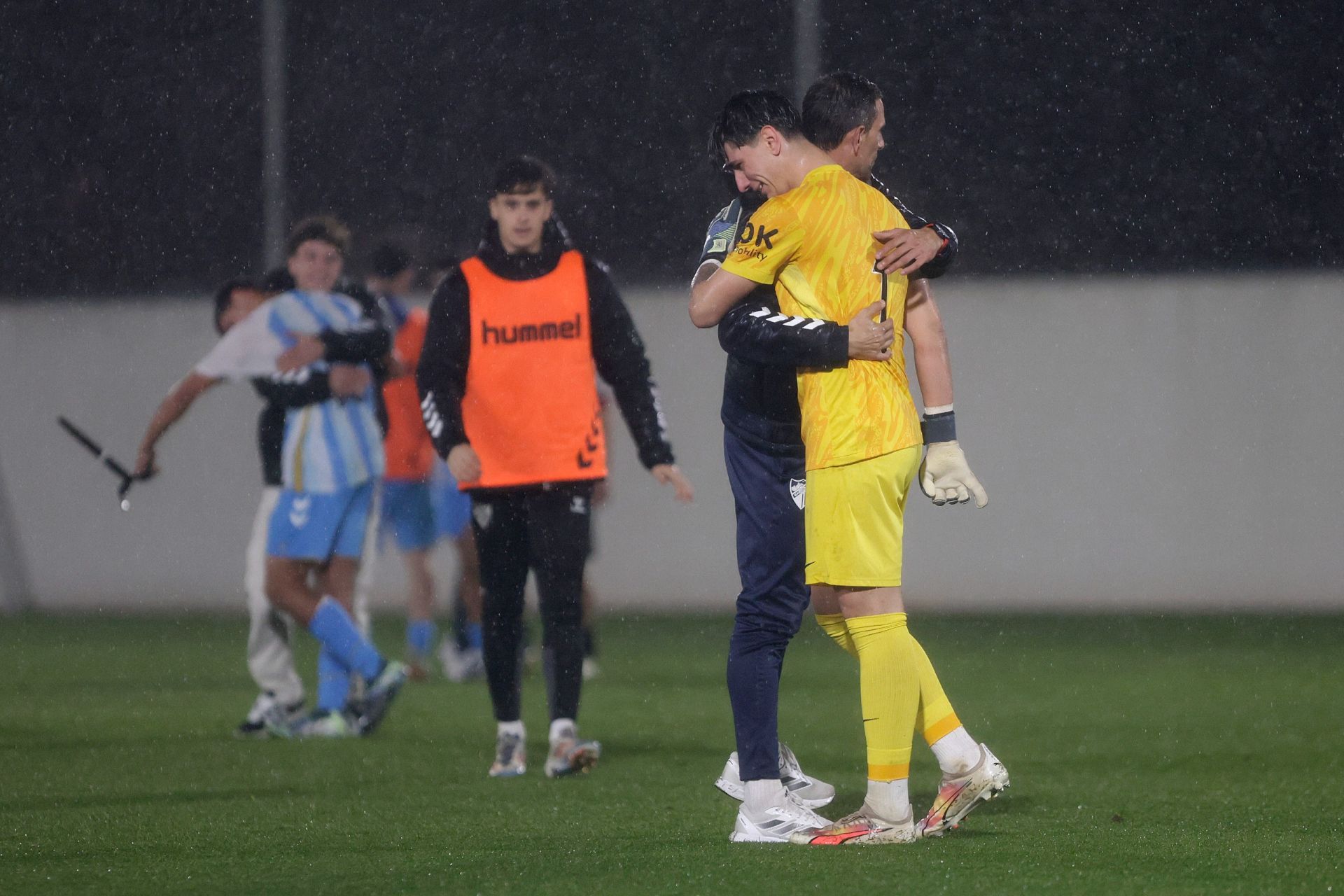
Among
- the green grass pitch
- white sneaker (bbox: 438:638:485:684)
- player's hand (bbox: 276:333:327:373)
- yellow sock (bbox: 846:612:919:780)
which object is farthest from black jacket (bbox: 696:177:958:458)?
white sneaker (bbox: 438:638:485:684)

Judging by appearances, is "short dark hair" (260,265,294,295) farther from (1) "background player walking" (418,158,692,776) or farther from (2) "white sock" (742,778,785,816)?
(2) "white sock" (742,778,785,816)

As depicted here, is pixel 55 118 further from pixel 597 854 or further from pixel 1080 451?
pixel 597 854

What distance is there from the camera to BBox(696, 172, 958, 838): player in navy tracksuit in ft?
14.7

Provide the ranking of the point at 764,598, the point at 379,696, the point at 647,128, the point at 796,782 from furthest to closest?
1. the point at 647,128
2. the point at 379,696
3. the point at 796,782
4. the point at 764,598

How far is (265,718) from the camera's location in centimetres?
702

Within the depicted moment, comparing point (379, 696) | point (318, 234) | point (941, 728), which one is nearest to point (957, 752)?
point (941, 728)

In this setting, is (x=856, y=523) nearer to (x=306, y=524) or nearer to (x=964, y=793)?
(x=964, y=793)

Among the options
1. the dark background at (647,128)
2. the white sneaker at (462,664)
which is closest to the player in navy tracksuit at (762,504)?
the white sneaker at (462,664)

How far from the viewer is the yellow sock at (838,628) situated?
450 centimetres

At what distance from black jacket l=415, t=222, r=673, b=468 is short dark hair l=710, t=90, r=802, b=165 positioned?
145cm

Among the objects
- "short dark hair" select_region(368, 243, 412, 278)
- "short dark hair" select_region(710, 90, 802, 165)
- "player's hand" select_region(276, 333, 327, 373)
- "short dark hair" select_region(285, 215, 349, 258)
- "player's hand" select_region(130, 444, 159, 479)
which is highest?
"short dark hair" select_region(710, 90, 802, 165)

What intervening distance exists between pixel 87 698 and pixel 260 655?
140 cm

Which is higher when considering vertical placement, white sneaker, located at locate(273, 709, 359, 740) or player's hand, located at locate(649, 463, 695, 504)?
player's hand, located at locate(649, 463, 695, 504)

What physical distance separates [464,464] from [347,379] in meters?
1.59
